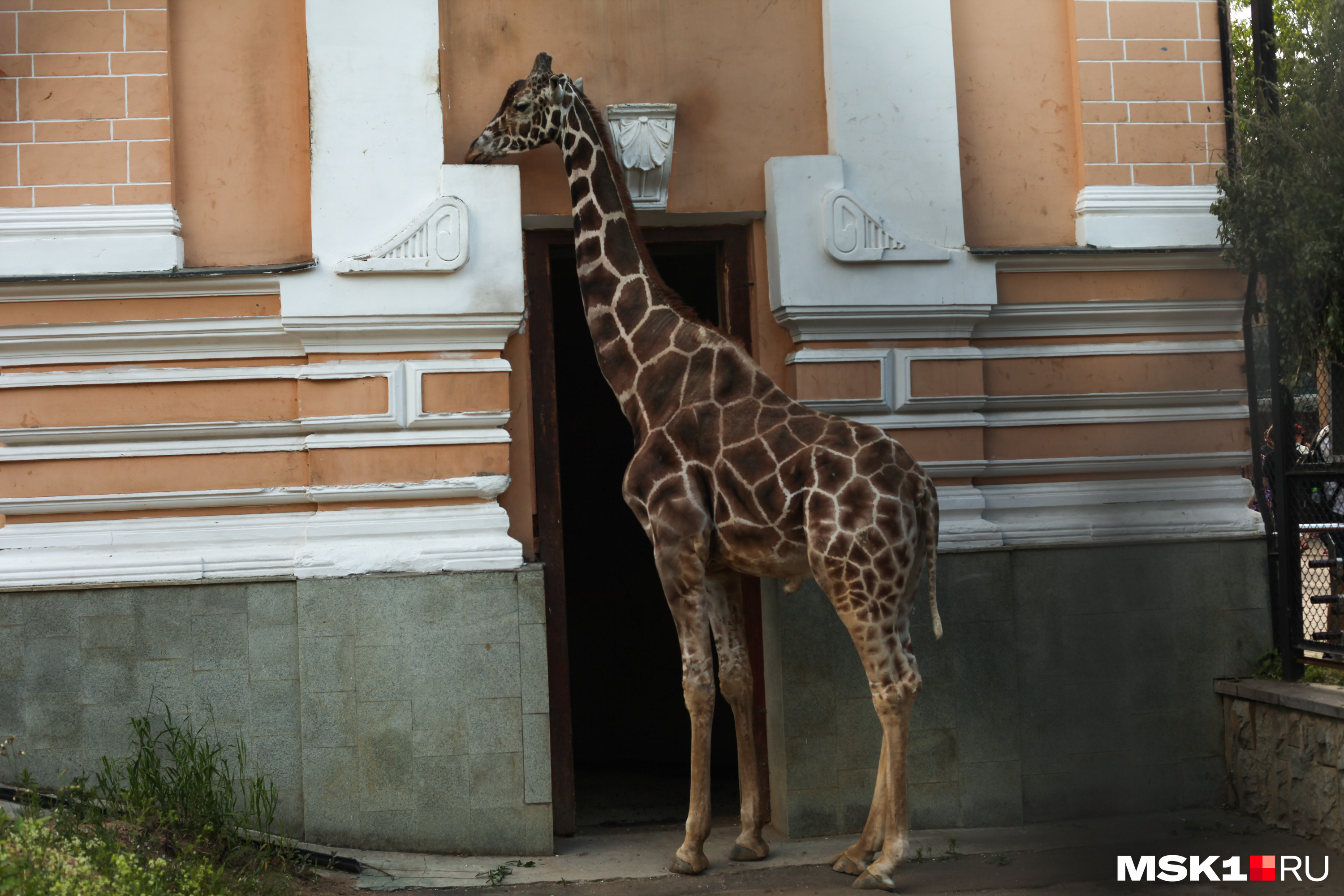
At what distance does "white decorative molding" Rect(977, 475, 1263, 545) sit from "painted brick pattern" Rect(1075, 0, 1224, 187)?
5.51 feet

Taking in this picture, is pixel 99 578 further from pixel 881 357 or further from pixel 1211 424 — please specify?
pixel 1211 424

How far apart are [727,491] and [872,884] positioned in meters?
1.76

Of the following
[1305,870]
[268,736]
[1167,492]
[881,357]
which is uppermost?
[881,357]

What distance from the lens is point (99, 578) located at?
224 inches

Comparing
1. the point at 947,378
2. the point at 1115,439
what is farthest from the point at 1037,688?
the point at 947,378

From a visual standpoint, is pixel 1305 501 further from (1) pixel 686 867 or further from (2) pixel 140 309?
(2) pixel 140 309

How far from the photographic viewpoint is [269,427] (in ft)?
19.3

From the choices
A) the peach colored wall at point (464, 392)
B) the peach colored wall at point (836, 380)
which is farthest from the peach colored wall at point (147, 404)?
the peach colored wall at point (836, 380)

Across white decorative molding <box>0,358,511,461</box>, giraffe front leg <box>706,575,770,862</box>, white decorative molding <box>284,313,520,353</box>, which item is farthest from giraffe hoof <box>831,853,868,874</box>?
white decorative molding <box>284,313,520,353</box>

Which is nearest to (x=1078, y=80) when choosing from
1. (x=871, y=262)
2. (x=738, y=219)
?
(x=871, y=262)

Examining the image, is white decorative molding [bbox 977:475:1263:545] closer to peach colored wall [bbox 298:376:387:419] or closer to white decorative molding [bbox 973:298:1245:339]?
white decorative molding [bbox 973:298:1245:339]

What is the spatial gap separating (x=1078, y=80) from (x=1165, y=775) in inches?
149

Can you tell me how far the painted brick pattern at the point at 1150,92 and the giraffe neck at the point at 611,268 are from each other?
265cm

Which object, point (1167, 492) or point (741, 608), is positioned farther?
point (1167, 492)
